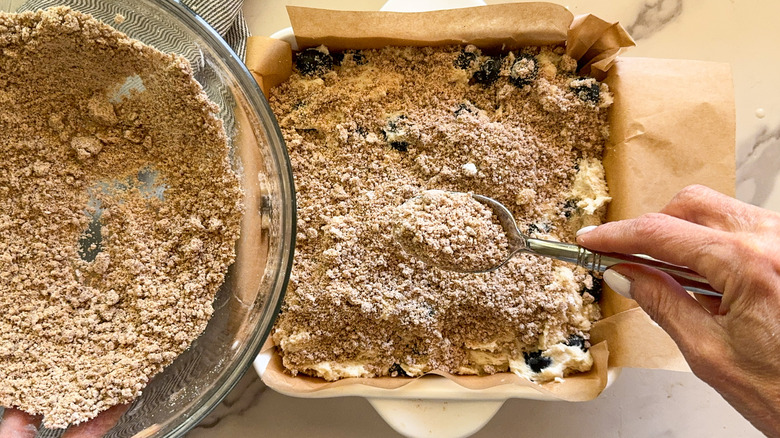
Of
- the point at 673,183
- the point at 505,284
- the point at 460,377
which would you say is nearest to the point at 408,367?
the point at 460,377

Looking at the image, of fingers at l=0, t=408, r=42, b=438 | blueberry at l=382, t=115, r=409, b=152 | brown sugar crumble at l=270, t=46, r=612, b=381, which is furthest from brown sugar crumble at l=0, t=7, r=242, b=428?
blueberry at l=382, t=115, r=409, b=152

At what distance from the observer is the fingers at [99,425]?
2.68 ft

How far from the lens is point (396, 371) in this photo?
93 centimetres

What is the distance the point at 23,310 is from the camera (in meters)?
0.84

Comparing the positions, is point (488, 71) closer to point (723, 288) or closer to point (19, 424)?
point (723, 288)

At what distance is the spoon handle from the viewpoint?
2.30 ft

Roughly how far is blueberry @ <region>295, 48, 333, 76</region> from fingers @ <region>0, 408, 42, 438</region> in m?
0.71

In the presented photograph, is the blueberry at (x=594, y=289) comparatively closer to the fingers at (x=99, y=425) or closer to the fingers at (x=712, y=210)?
the fingers at (x=712, y=210)

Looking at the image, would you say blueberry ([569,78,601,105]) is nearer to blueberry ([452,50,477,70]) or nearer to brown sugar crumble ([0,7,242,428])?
blueberry ([452,50,477,70])

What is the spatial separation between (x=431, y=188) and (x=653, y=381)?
2.04 ft

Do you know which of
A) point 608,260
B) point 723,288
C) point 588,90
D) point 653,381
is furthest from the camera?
point 653,381

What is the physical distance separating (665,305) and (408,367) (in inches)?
16.6

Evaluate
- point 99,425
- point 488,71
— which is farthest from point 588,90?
point 99,425

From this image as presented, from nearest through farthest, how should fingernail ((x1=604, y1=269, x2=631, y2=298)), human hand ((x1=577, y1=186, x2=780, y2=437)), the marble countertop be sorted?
human hand ((x1=577, y1=186, x2=780, y2=437)) → fingernail ((x1=604, y1=269, x2=631, y2=298)) → the marble countertop
